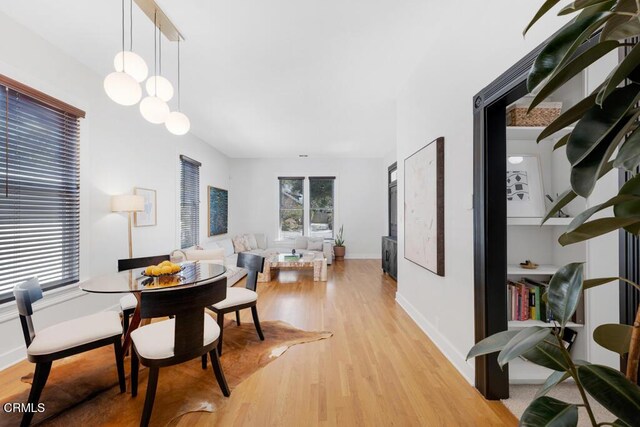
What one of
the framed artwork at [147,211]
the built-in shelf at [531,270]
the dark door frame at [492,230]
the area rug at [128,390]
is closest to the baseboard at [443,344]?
the dark door frame at [492,230]

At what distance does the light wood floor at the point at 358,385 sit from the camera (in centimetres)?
166

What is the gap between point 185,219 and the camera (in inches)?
199

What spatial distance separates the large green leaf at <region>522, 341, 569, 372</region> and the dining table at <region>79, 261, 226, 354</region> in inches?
71.1

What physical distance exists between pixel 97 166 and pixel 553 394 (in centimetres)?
471

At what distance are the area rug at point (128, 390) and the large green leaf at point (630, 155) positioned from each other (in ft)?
7.27

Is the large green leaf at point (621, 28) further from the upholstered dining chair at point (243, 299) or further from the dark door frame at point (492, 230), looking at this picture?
the upholstered dining chair at point (243, 299)

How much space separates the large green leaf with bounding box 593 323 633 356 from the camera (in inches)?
26.2

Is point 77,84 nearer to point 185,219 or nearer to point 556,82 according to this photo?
point 185,219

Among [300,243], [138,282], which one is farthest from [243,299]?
[300,243]

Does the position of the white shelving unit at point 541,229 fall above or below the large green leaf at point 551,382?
above

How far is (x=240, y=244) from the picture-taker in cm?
634

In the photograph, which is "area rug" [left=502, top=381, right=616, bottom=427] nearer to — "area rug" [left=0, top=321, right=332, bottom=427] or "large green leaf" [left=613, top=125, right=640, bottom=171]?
"area rug" [left=0, top=321, right=332, bottom=427]

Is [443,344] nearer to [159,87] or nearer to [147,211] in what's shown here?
[159,87]

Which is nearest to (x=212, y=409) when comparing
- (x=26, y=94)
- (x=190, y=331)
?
(x=190, y=331)
